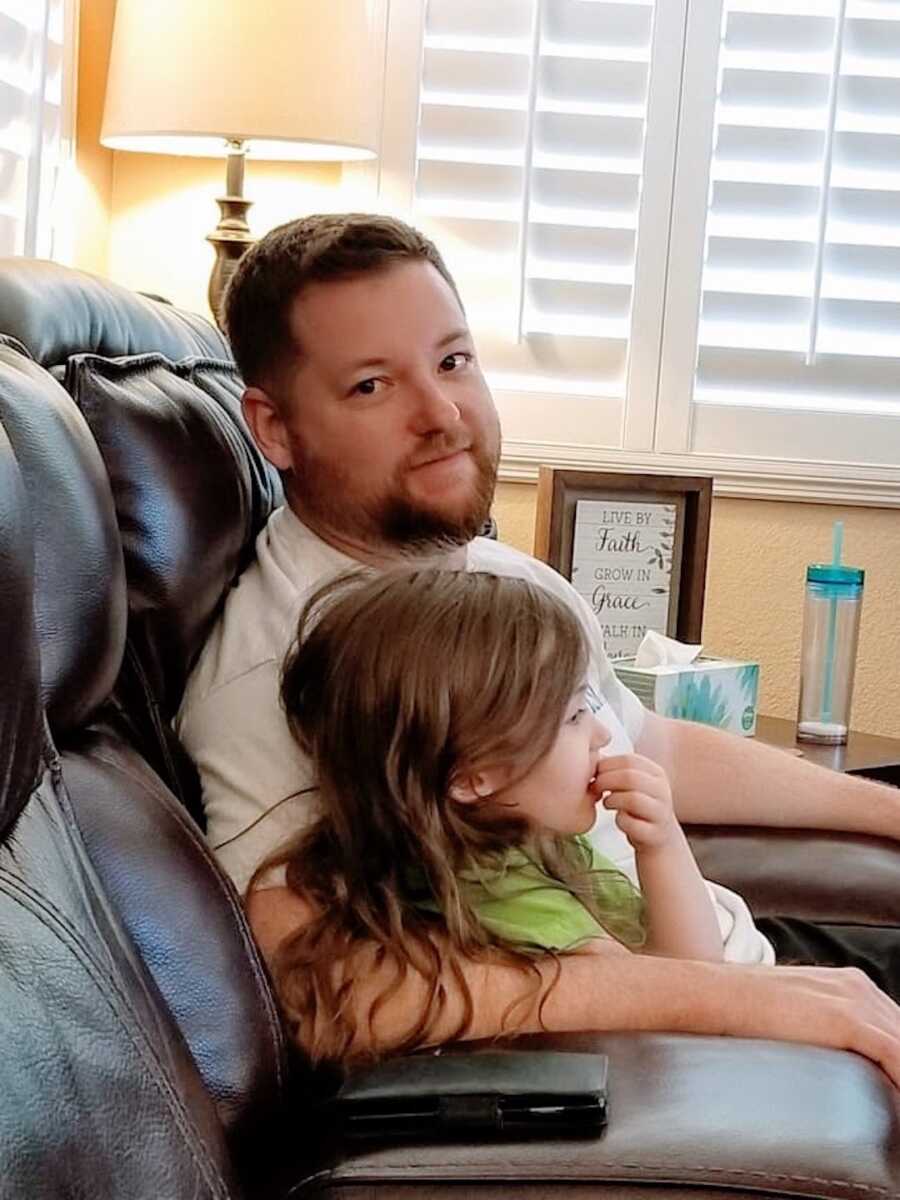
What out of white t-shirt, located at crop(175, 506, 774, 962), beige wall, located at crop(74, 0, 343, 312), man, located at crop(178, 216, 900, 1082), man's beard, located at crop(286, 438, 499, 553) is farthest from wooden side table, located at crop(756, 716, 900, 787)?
beige wall, located at crop(74, 0, 343, 312)

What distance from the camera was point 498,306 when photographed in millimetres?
2859

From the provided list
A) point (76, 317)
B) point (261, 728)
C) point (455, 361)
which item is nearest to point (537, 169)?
point (455, 361)

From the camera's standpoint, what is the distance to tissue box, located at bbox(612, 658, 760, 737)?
221cm

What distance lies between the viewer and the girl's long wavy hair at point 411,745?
51.1 inches

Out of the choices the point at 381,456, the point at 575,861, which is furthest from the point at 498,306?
the point at 575,861

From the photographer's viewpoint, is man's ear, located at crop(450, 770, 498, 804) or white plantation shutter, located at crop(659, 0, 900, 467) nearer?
man's ear, located at crop(450, 770, 498, 804)

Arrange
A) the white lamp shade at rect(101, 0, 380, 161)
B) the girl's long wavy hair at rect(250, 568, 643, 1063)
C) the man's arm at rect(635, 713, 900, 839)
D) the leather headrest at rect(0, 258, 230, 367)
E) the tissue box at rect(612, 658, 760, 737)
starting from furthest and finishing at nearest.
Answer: the white lamp shade at rect(101, 0, 380, 161), the tissue box at rect(612, 658, 760, 737), the man's arm at rect(635, 713, 900, 839), the leather headrest at rect(0, 258, 230, 367), the girl's long wavy hair at rect(250, 568, 643, 1063)

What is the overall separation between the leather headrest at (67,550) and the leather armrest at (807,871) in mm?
771

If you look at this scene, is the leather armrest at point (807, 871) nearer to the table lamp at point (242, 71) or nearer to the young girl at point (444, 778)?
the young girl at point (444, 778)

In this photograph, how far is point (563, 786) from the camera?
4.50ft

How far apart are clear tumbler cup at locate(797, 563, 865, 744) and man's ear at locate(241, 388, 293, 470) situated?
1.03 m

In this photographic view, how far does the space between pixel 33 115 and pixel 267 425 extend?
922 mm

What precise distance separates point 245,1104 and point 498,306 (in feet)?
6.16

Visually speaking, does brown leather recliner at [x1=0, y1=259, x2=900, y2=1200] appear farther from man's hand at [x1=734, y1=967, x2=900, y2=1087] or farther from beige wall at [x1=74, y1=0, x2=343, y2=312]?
beige wall at [x1=74, y1=0, x2=343, y2=312]
